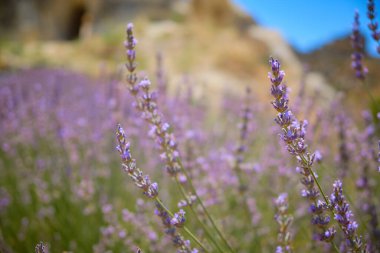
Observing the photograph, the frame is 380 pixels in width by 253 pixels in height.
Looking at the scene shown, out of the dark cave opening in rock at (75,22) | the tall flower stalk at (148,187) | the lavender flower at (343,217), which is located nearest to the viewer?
the lavender flower at (343,217)

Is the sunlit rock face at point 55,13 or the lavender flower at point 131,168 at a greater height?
the sunlit rock face at point 55,13

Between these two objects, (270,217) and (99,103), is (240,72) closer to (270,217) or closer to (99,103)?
(99,103)

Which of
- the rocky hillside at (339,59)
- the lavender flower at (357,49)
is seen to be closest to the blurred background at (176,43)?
the rocky hillside at (339,59)

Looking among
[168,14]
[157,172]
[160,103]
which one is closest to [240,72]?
[168,14]

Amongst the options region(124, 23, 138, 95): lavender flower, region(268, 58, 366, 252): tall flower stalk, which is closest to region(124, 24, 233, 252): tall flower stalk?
region(124, 23, 138, 95): lavender flower

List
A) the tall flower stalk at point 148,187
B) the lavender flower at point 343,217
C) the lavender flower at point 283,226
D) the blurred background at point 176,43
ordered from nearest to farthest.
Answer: the lavender flower at point 343,217 → the tall flower stalk at point 148,187 → the lavender flower at point 283,226 → the blurred background at point 176,43

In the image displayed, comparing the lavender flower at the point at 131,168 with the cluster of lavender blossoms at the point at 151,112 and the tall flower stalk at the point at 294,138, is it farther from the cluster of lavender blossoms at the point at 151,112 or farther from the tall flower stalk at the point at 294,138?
the tall flower stalk at the point at 294,138

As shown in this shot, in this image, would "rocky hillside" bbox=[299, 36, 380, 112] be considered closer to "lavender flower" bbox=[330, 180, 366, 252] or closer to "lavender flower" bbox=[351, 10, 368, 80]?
"lavender flower" bbox=[351, 10, 368, 80]

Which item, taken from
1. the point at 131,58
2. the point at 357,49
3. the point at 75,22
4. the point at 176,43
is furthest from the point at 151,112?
the point at 75,22
